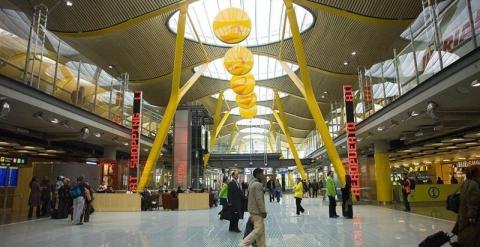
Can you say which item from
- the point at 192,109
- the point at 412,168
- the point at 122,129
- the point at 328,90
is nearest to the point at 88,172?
the point at 122,129

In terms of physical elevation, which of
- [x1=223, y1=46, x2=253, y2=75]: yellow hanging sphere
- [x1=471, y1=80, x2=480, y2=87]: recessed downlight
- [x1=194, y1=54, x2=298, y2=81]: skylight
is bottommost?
[x1=471, y1=80, x2=480, y2=87]: recessed downlight

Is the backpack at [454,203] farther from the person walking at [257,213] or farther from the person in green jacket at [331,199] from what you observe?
the person in green jacket at [331,199]

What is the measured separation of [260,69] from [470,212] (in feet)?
137

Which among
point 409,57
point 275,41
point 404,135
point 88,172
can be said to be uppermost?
point 275,41

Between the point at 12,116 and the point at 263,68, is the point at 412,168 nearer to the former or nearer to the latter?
the point at 263,68

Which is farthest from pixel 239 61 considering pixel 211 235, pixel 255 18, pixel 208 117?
pixel 208 117

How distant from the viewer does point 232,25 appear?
13.4 m

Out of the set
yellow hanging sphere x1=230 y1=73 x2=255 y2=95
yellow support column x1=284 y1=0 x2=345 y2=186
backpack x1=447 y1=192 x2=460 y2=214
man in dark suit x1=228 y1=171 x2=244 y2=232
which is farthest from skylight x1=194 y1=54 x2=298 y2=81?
backpack x1=447 y1=192 x2=460 y2=214

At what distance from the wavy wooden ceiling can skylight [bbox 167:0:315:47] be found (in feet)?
2.47

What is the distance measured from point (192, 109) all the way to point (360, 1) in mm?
19811

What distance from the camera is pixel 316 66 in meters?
31.4

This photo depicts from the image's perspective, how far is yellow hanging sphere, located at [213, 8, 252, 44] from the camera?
1348 centimetres

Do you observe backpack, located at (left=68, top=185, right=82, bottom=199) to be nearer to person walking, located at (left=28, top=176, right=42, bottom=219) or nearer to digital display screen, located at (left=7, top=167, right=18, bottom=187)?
person walking, located at (left=28, top=176, right=42, bottom=219)

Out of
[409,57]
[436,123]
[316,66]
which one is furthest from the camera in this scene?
[316,66]
